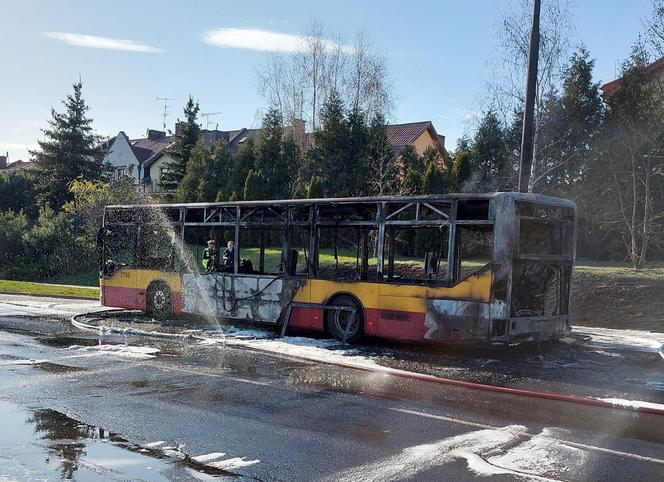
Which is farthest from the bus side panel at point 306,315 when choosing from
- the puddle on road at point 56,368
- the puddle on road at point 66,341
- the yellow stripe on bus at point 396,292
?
the puddle on road at point 56,368

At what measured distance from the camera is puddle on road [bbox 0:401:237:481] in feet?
17.3

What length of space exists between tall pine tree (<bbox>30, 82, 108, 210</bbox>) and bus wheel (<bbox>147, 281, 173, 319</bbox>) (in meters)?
30.1

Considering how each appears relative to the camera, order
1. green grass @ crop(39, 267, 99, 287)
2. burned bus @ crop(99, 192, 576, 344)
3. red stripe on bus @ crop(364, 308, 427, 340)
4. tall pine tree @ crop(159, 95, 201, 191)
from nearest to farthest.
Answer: burned bus @ crop(99, 192, 576, 344)
red stripe on bus @ crop(364, 308, 427, 340)
green grass @ crop(39, 267, 99, 287)
tall pine tree @ crop(159, 95, 201, 191)

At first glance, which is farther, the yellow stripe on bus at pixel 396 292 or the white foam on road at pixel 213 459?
the yellow stripe on bus at pixel 396 292

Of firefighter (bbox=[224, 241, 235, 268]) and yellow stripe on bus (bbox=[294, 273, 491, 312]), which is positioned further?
firefighter (bbox=[224, 241, 235, 268])

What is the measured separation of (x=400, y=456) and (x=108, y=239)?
13.2 m

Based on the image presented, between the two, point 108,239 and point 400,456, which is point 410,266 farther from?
point 400,456

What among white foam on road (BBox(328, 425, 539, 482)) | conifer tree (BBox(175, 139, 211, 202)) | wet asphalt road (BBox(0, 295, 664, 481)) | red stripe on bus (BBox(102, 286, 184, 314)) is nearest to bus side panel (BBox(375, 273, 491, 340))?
wet asphalt road (BBox(0, 295, 664, 481))

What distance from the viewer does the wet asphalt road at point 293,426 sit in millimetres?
5504

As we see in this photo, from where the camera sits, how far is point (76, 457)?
5707 millimetres

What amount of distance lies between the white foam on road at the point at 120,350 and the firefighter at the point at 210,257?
3.46 metres

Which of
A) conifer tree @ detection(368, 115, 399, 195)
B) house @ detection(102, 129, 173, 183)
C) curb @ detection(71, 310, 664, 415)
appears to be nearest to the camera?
curb @ detection(71, 310, 664, 415)

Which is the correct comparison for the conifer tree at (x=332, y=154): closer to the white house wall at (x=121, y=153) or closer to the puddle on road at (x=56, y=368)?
the puddle on road at (x=56, y=368)

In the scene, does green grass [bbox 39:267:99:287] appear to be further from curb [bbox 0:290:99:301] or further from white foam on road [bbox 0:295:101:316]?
white foam on road [bbox 0:295:101:316]
